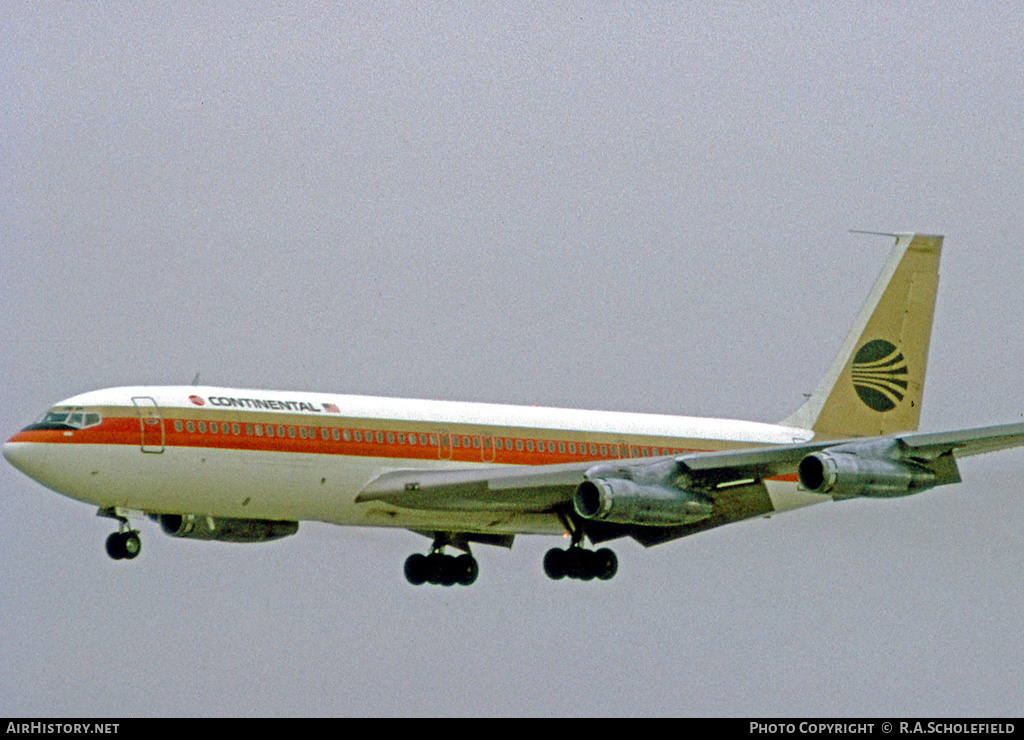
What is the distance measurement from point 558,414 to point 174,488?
12.2 m

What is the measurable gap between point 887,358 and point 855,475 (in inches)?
Result: 561

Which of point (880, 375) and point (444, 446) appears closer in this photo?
point (444, 446)

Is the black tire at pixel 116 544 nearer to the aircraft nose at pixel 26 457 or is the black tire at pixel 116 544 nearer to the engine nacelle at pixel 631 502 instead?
the aircraft nose at pixel 26 457

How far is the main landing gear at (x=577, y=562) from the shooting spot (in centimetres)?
5584

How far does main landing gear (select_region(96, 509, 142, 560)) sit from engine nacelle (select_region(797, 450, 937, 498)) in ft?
55.1

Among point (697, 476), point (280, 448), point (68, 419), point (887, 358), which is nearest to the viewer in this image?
point (68, 419)

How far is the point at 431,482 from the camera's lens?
170ft

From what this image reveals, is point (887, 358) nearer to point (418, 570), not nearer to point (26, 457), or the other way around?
point (418, 570)

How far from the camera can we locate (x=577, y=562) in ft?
183

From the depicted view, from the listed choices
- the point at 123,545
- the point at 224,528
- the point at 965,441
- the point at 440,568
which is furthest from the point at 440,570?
the point at 965,441

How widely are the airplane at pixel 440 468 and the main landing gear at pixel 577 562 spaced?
44 mm

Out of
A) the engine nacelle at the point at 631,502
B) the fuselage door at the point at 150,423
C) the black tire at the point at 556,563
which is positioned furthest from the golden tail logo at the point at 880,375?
the fuselage door at the point at 150,423

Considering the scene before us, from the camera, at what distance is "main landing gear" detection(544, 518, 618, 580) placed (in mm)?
55844
